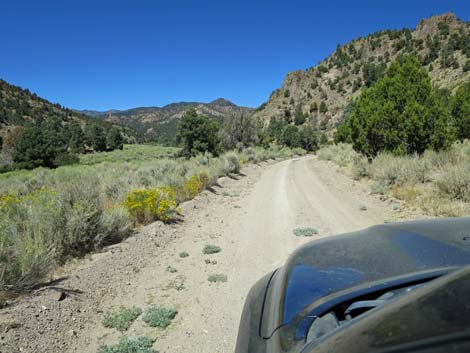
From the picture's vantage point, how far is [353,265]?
2.01 m

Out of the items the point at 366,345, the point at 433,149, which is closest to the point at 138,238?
the point at 366,345

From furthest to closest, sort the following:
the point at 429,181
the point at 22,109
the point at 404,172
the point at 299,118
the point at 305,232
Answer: the point at 299,118 < the point at 22,109 < the point at 404,172 < the point at 429,181 < the point at 305,232

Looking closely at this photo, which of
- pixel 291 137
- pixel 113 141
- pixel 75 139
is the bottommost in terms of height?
pixel 291 137

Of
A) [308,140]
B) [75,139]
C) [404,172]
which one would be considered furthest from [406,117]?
[75,139]

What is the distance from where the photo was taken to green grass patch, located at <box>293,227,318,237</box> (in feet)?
23.1

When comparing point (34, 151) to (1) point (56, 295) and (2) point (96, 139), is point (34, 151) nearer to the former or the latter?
(2) point (96, 139)

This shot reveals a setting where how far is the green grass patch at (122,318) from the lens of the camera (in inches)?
150

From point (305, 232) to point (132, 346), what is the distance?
4.77 meters

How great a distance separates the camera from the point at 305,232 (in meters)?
7.12

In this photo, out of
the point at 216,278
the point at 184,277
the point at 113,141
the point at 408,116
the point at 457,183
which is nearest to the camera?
the point at 216,278

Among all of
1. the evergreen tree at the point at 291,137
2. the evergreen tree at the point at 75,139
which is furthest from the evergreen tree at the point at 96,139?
the evergreen tree at the point at 291,137

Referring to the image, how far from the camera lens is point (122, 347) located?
131 inches

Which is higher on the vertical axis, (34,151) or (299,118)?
(299,118)

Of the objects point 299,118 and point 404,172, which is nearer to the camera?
point 404,172
